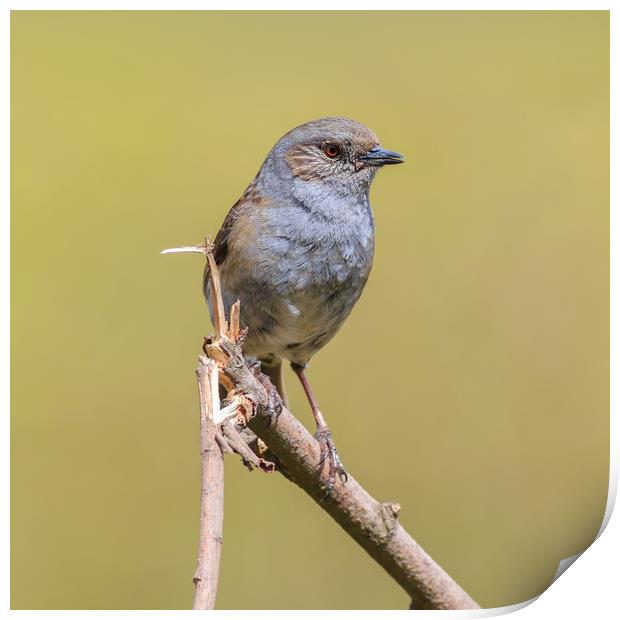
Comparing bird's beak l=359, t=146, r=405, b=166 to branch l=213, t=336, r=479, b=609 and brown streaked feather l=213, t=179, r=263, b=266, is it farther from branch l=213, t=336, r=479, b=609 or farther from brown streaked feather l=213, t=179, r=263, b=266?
branch l=213, t=336, r=479, b=609

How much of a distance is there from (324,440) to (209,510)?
3.38ft

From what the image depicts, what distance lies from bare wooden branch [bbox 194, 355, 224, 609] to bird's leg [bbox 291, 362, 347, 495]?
71 cm

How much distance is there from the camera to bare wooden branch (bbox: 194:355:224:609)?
5.43 ft

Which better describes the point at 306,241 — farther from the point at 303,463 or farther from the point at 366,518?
the point at 366,518

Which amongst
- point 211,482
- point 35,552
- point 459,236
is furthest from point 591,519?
point 35,552

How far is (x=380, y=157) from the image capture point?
266cm

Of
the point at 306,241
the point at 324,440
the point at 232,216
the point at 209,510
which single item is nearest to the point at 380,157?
the point at 306,241

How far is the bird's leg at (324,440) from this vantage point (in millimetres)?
2521

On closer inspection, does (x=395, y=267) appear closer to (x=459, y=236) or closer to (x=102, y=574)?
(x=459, y=236)

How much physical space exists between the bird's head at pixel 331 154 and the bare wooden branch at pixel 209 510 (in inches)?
41.0

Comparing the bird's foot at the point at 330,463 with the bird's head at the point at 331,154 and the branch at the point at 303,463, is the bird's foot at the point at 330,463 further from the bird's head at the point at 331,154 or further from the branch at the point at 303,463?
the bird's head at the point at 331,154

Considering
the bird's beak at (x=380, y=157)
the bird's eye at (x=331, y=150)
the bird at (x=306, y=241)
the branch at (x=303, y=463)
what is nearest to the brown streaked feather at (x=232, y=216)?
the bird at (x=306, y=241)

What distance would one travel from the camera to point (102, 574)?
7.97 feet

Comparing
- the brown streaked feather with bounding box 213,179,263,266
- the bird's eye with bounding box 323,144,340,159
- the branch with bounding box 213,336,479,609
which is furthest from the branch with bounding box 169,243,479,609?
the bird's eye with bounding box 323,144,340,159
